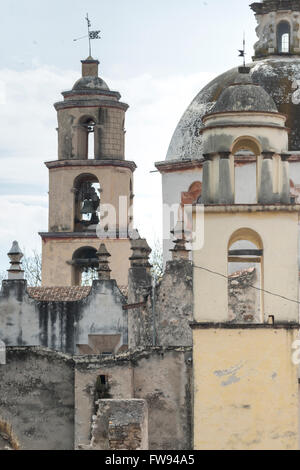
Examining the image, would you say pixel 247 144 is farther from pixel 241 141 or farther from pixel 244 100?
pixel 244 100

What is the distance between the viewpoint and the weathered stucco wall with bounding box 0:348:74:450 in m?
21.0

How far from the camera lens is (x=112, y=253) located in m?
33.4

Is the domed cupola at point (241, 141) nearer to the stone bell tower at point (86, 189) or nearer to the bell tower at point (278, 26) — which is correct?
the bell tower at point (278, 26)

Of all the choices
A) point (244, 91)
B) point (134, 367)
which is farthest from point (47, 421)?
point (244, 91)

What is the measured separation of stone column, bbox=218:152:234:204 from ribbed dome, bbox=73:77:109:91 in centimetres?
1373

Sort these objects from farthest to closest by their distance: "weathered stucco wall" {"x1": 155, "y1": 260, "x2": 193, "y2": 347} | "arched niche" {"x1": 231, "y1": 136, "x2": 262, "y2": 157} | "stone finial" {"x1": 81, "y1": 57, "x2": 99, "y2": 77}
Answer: "stone finial" {"x1": 81, "y1": 57, "x2": 99, "y2": 77} → "weathered stucco wall" {"x1": 155, "y1": 260, "x2": 193, "y2": 347} → "arched niche" {"x1": 231, "y1": 136, "x2": 262, "y2": 157}

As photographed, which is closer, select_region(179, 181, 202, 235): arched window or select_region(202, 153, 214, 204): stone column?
select_region(202, 153, 214, 204): stone column

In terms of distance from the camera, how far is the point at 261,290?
20156 millimetres

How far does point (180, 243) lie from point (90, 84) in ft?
25.3

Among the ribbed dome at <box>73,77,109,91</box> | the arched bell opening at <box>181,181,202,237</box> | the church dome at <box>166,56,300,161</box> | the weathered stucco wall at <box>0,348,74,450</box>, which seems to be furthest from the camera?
the ribbed dome at <box>73,77,109,91</box>

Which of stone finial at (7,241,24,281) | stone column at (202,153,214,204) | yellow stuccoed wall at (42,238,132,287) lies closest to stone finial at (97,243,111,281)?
stone finial at (7,241,24,281)

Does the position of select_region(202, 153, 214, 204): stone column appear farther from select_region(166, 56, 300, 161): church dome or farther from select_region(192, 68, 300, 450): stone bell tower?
select_region(166, 56, 300, 161): church dome
